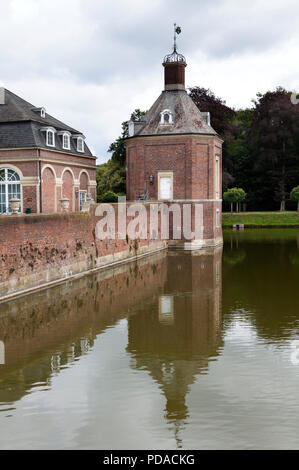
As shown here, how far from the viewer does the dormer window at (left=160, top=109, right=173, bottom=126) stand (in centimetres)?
2838

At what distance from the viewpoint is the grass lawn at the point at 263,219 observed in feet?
154

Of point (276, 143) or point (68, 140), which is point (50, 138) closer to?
point (68, 140)

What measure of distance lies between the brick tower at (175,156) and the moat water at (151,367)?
1200 cm


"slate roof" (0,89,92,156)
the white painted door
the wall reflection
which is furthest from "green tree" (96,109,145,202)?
the wall reflection

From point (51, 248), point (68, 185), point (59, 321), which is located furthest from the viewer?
point (68, 185)

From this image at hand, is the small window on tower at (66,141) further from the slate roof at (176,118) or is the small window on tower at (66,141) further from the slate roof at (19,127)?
the slate roof at (176,118)

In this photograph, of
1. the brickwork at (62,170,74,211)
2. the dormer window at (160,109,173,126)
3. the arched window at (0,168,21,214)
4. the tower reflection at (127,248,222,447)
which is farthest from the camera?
the dormer window at (160,109,173,126)

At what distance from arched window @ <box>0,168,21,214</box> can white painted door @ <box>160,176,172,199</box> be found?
820 cm

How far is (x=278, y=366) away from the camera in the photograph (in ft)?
29.0

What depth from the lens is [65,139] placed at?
2786 centimetres

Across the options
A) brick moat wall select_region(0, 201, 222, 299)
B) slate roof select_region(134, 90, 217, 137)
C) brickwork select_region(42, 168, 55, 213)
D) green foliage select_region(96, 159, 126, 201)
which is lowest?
brick moat wall select_region(0, 201, 222, 299)

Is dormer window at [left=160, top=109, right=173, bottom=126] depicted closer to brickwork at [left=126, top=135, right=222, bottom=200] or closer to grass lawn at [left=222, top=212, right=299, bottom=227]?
brickwork at [left=126, top=135, right=222, bottom=200]

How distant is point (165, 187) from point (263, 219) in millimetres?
21647

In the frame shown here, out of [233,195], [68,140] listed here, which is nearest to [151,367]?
[68,140]
